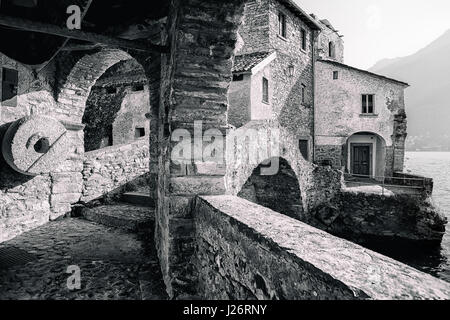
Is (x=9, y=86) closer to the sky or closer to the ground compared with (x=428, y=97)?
closer to the ground

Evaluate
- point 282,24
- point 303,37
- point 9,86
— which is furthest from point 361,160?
point 9,86

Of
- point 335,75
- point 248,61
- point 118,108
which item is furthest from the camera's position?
point 335,75

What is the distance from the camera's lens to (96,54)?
5.65m

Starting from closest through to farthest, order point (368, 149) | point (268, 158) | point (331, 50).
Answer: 1. point (268, 158)
2. point (368, 149)
3. point (331, 50)

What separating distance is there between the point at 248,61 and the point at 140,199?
917 cm

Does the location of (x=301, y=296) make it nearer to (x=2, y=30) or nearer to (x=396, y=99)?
(x=2, y=30)

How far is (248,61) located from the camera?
13.2 metres

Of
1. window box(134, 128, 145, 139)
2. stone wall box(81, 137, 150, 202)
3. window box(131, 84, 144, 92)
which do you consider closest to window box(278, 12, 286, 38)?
window box(131, 84, 144, 92)

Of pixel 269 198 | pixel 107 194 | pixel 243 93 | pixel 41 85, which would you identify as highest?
pixel 243 93

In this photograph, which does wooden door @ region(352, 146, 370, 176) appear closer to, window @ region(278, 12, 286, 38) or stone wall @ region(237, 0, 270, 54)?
window @ region(278, 12, 286, 38)

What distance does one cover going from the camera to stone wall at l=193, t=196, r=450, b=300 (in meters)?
1.11

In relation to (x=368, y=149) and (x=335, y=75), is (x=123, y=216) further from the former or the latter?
(x=368, y=149)

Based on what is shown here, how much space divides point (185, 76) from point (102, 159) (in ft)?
15.7

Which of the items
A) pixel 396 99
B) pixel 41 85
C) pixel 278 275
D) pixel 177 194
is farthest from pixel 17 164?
pixel 396 99
